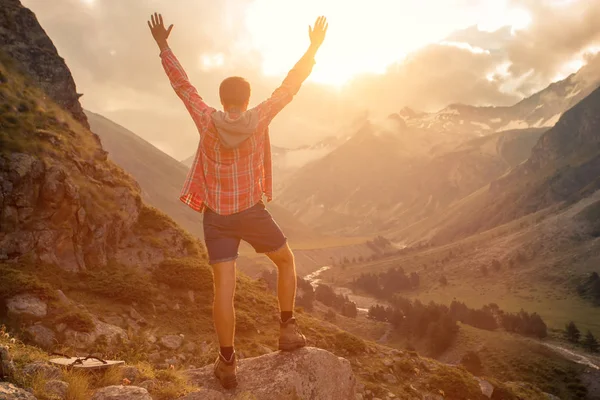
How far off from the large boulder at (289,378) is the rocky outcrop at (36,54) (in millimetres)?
26549

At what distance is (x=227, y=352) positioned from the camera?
6133mm

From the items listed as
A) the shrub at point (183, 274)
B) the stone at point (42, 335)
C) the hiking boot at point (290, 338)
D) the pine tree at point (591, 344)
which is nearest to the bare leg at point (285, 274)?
the hiking boot at point (290, 338)

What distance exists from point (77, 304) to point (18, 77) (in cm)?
1811

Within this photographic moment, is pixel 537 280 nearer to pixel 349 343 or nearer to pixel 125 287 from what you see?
pixel 349 343

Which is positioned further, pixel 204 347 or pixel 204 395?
pixel 204 347

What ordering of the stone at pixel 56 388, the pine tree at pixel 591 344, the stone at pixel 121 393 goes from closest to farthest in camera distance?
the stone at pixel 56 388 → the stone at pixel 121 393 → the pine tree at pixel 591 344

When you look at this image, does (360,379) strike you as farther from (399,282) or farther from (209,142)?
(399,282)

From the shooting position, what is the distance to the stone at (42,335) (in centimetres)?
1193

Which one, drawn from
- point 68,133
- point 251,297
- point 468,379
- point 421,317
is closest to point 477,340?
point 421,317

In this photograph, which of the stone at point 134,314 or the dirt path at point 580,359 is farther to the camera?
the dirt path at point 580,359

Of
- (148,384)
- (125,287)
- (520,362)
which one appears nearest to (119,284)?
(125,287)

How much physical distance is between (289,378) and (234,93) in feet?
15.1

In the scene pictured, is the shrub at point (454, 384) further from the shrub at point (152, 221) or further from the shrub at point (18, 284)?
the shrub at point (152, 221)

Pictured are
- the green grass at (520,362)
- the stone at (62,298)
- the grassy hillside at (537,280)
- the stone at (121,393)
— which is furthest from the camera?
the grassy hillside at (537,280)
